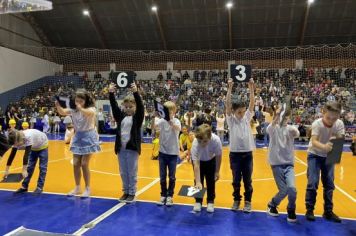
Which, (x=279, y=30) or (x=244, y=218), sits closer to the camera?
(x=244, y=218)

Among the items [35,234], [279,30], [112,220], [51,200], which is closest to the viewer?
[35,234]

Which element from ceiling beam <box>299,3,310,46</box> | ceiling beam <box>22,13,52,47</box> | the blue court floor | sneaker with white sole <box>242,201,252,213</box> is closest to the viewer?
the blue court floor

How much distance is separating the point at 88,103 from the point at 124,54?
2085 cm

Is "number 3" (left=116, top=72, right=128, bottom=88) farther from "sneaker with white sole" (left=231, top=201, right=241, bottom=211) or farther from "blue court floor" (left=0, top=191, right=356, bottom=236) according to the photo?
"sneaker with white sole" (left=231, top=201, right=241, bottom=211)

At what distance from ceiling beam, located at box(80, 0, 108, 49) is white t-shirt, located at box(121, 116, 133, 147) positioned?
62.2ft

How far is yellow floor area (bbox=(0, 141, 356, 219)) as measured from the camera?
580cm

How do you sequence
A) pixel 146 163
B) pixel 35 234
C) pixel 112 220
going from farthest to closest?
pixel 146 163 < pixel 112 220 < pixel 35 234

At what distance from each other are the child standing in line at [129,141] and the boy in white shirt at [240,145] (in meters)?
1.54

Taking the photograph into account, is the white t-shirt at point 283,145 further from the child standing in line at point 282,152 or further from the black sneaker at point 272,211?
the black sneaker at point 272,211

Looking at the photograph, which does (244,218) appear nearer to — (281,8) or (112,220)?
(112,220)

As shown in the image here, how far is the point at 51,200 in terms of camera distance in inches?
223

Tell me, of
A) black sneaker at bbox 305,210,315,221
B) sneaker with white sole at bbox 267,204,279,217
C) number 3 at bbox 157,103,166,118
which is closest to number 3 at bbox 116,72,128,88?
number 3 at bbox 157,103,166,118

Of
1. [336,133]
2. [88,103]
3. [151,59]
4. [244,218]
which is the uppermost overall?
[151,59]

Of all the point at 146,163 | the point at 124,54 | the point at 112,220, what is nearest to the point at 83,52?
the point at 124,54
